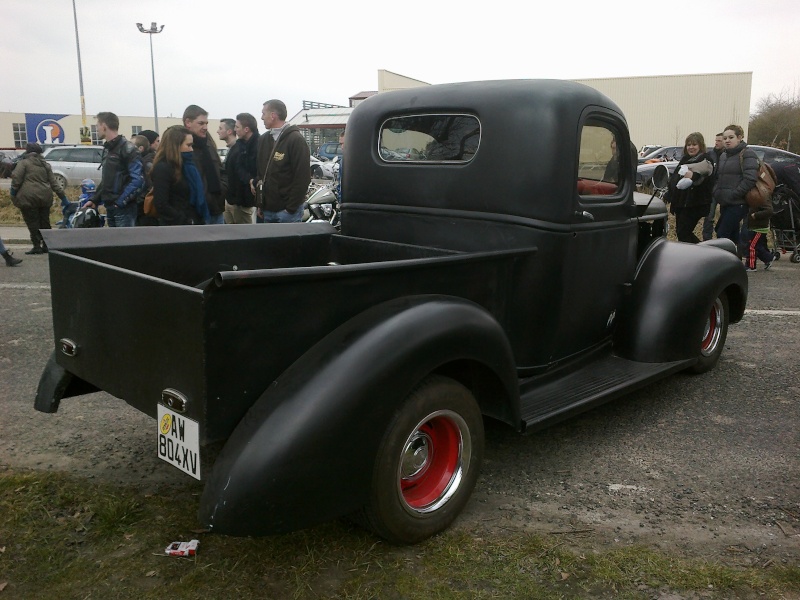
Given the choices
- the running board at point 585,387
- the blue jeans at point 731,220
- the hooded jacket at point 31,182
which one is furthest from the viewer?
the hooded jacket at point 31,182

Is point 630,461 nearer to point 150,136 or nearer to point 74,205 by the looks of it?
point 150,136

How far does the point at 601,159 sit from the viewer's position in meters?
3.71

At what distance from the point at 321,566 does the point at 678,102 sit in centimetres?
3765

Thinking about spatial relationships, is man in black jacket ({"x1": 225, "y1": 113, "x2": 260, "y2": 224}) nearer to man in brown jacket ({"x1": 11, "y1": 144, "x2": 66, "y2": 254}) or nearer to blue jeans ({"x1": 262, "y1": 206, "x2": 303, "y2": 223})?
blue jeans ({"x1": 262, "y1": 206, "x2": 303, "y2": 223})

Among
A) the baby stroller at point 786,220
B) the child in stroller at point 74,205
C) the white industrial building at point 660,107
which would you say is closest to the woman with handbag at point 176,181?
the child in stroller at point 74,205

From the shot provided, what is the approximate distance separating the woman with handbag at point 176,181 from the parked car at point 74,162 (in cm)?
1437

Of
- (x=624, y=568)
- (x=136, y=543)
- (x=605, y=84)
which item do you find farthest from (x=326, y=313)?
(x=605, y=84)

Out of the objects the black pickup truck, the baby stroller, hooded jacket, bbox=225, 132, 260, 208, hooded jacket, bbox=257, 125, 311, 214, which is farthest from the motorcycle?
the baby stroller

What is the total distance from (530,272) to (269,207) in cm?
399

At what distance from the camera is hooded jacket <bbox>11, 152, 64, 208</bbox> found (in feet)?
30.4

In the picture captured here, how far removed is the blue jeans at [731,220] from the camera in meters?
8.15

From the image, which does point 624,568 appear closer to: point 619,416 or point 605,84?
point 619,416

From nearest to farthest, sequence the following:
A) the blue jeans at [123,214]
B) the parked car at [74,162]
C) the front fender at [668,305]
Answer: the front fender at [668,305] → the blue jeans at [123,214] → the parked car at [74,162]

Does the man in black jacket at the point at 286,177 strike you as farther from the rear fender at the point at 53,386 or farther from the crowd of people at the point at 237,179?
the rear fender at the point at 53,386
